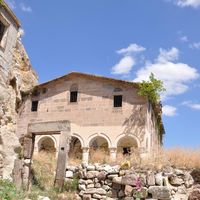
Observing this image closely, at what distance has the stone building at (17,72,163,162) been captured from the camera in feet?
70.3

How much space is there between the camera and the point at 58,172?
1186cm

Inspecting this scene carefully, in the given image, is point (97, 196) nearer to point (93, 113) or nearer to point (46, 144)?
point (93, 113)

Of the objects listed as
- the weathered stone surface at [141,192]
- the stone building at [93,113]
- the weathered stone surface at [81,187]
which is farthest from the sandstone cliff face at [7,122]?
the stone building at [93,113]

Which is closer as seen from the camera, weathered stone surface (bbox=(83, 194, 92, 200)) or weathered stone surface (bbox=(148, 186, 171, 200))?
weathered stone surface (bbox=(148, 186, 171, 200))

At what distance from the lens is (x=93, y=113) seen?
73.7 ft

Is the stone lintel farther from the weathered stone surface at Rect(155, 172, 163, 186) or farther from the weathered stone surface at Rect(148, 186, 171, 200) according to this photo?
the weathered stone surface at Rect(148, 186, 171, 200)

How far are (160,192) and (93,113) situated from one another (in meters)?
13.1

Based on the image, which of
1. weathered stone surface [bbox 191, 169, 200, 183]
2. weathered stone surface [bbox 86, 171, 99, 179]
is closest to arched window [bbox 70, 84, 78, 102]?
weathered stone surface [bbox 86, 171, 99, 179]

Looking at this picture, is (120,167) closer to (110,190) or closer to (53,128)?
(110,190)

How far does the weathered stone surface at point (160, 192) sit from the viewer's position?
31.3ft

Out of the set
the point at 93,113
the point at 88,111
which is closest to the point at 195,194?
the point at 93,113

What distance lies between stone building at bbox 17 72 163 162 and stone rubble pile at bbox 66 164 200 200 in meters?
9.62

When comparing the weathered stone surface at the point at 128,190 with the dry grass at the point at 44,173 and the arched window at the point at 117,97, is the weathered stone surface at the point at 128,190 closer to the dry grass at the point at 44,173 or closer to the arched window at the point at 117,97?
the dry grass at the point at 44,173

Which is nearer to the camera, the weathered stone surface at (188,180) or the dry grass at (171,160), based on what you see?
the weathered stone surface at (188,180)
